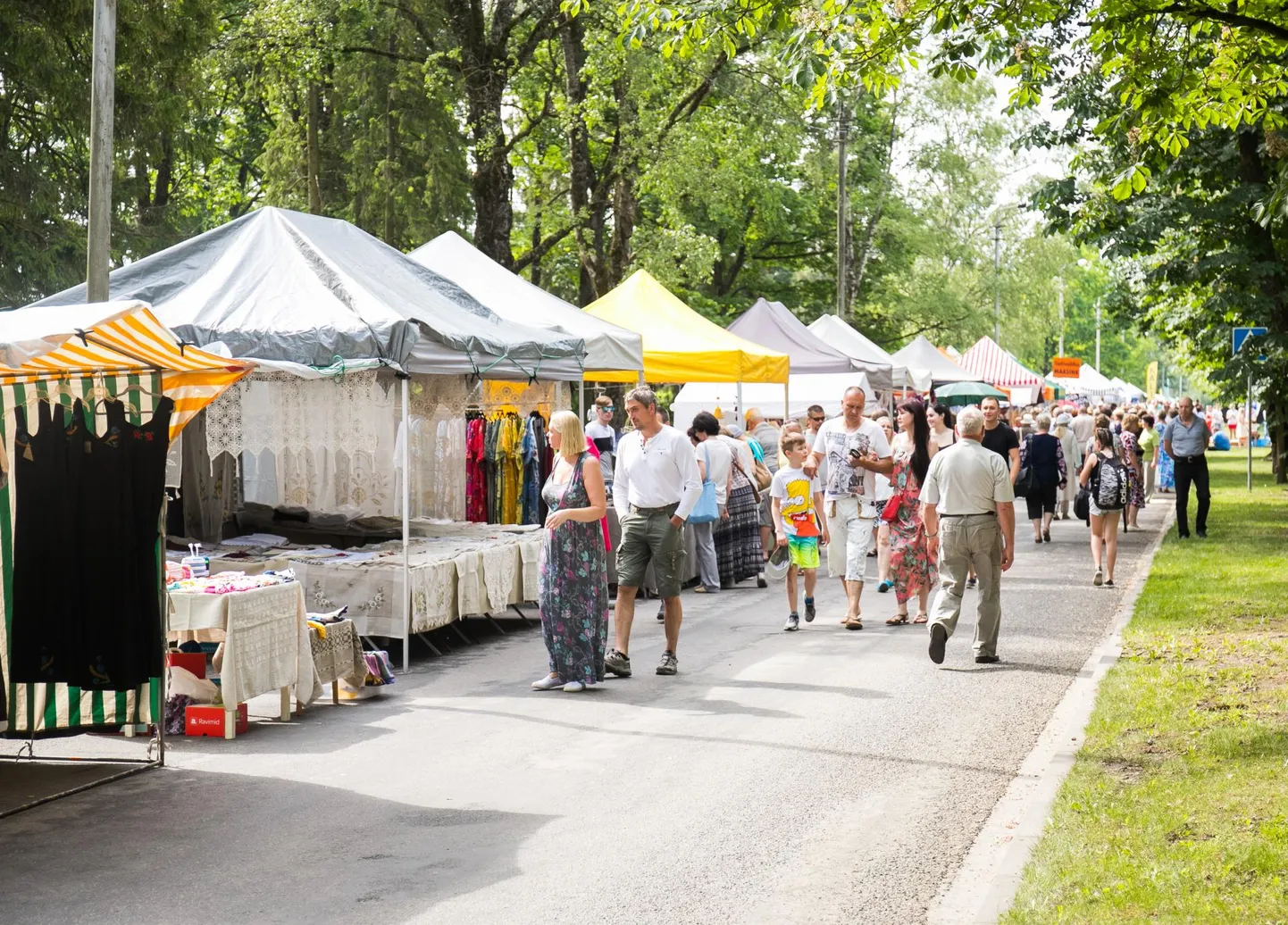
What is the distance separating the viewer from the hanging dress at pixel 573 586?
395 inches

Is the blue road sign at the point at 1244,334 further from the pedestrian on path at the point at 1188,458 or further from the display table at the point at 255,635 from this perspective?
the display table at the point at 255,635

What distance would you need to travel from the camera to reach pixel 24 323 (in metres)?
6.80

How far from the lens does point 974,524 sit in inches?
432

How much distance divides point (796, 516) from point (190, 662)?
18.9ft

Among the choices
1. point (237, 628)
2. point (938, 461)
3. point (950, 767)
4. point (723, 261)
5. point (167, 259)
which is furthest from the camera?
point (723, 261)

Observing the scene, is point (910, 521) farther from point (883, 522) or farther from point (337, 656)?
point (337, 656)

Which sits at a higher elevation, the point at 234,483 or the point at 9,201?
the point at 9,201

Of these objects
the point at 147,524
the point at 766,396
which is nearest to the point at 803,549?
the point at 147,524

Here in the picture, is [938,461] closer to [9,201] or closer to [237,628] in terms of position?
[237,628]

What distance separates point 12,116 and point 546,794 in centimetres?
1781

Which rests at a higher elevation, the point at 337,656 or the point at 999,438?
the point at 999,438

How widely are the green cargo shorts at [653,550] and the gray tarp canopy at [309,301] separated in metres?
2.41

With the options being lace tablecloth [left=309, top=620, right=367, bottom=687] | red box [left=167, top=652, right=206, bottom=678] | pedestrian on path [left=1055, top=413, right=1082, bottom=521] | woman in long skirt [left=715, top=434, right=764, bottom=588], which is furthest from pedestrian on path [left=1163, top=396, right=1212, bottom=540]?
red box [left=167, top=652, right=206, bottom=678]

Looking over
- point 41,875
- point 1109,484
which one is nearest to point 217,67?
point 1109,484
